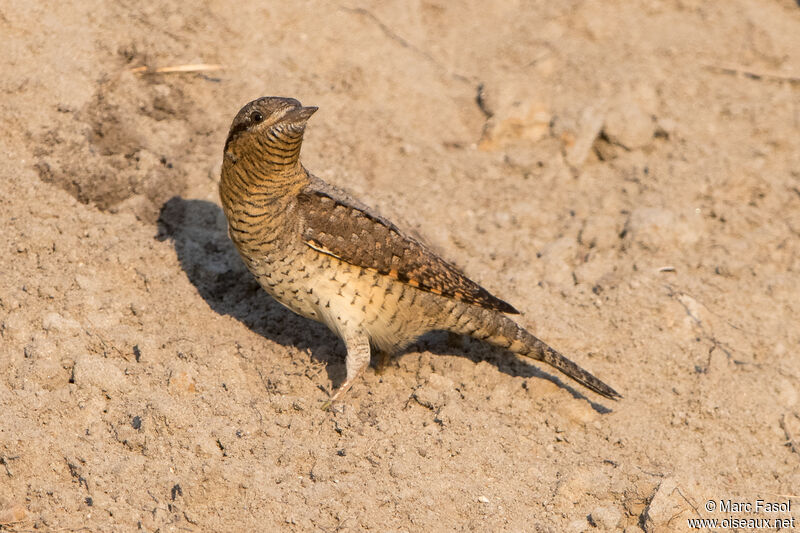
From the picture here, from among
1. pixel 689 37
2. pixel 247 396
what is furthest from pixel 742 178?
pixel 247 396

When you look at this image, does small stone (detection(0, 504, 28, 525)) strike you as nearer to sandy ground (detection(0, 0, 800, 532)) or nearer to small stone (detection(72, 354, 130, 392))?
sandy ground (detection(0, 0, 800, 532))

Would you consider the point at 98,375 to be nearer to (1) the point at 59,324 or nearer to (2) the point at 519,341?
(1) the point at 59,324

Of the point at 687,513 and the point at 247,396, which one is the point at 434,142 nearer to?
the point at 247,396

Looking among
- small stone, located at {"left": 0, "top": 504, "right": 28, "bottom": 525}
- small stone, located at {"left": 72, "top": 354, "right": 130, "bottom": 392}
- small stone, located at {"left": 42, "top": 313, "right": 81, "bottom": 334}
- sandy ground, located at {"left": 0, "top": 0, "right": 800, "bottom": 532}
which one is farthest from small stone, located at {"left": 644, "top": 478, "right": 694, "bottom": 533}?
small stone, located at {"left": 42, "top": 313, "right": 81, "bottom": 334}

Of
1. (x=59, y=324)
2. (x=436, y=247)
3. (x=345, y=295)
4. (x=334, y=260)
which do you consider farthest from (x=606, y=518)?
(x=59, y=324)

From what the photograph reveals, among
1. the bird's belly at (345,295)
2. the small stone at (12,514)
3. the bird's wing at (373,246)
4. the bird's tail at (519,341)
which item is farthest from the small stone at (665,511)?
the small stone at (12,514)

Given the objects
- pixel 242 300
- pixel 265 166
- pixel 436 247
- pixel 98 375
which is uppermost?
pixel 265 166

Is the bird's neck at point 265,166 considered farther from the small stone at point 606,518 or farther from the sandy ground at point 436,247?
the small stone at point 606,518
